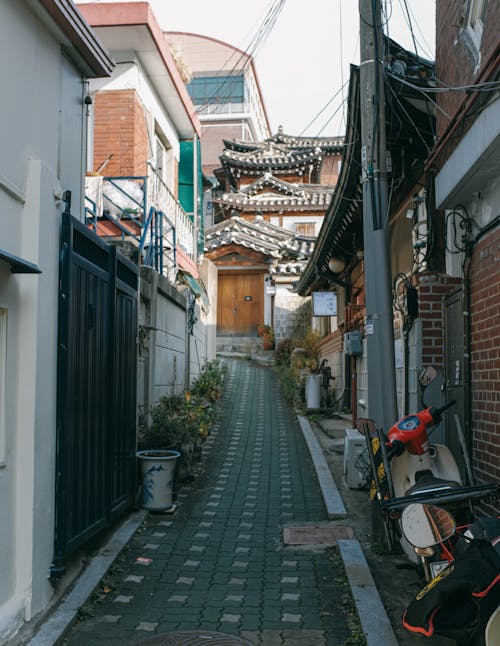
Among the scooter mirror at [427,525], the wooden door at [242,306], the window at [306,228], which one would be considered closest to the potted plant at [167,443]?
the scooter mirror at [427,525]

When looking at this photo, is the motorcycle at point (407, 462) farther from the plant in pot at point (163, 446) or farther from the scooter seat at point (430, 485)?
the plant in pot at point (163, 446)

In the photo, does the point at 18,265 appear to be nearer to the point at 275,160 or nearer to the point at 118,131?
the point at 118,131

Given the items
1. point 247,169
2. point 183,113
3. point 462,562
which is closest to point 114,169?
point 183,113

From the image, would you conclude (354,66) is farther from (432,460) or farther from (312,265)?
(312,265)

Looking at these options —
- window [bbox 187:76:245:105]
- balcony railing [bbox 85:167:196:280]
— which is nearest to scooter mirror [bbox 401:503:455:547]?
balcony railing [bbox 85:167:196:280]

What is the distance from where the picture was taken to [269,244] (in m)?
26.8

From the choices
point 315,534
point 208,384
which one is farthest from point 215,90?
point 315,534

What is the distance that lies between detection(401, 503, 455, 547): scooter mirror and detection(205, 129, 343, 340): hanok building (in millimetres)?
19681

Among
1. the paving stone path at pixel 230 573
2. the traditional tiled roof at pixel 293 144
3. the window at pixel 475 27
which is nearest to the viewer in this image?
the paving stone path at pixel 230 573

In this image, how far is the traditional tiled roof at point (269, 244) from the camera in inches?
1029

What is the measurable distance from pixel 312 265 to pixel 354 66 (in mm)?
7937

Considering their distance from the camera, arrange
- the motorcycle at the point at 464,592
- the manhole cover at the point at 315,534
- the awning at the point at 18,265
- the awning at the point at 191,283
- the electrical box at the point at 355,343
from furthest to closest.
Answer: the awning at the point at 191,283, the electrical box at the point at 355,343, the manhole cover at the point at 315,534, the awning at the point at 18,265, the motorcycle at the point at 464,592

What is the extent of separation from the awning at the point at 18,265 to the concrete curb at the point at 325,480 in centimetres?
475

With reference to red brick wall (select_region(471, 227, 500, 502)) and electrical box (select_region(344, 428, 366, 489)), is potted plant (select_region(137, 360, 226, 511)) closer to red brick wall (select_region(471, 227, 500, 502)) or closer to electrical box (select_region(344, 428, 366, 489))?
electrical box (select_region(344, 428, 366, 489))
